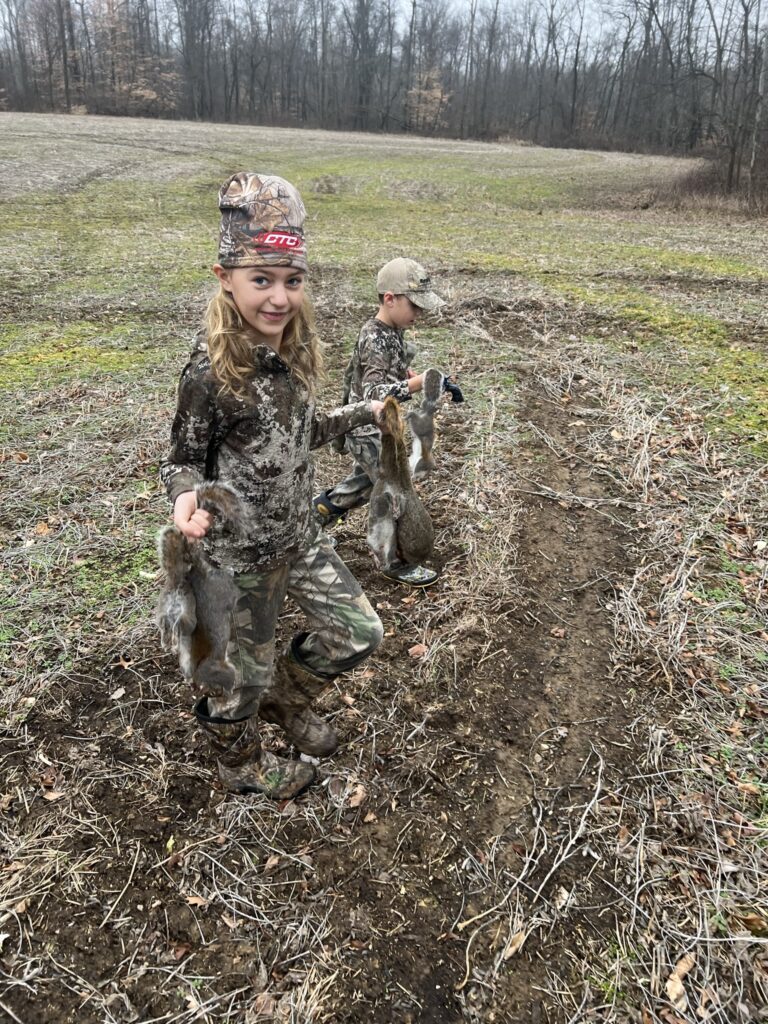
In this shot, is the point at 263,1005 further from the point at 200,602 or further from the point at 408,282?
the point at 408,282

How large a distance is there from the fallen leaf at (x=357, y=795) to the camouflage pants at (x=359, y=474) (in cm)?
177

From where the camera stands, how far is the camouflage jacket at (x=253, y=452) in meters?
2.03

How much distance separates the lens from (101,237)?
1391 cm

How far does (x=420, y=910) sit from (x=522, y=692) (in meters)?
1.09

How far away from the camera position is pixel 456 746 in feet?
9.00

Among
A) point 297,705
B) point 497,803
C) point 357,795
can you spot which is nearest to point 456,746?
point 497,803

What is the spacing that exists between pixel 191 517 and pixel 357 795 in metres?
1.37

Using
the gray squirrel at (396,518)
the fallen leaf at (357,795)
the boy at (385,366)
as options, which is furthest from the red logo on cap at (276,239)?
the fallen leaf at (357,795)

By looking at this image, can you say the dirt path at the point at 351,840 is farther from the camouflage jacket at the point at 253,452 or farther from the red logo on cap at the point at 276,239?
the red logo on cap at the point at 276,239

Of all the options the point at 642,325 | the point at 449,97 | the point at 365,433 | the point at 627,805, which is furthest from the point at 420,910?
the point at 449,97

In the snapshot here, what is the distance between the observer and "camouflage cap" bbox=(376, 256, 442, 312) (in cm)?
348

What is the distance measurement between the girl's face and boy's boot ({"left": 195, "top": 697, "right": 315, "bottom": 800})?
1323 millimetres

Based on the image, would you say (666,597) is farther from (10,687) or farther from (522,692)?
(10,687)

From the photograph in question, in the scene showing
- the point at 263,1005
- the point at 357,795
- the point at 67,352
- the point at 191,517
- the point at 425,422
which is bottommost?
the point at 263,1005
